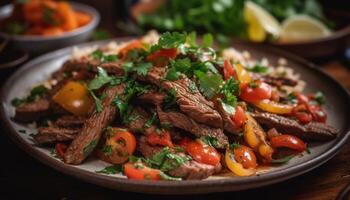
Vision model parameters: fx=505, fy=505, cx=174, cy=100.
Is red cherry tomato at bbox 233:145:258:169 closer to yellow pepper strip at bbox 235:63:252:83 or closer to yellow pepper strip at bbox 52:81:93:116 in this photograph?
yellow pepper strip at bbox 235:63:252:83

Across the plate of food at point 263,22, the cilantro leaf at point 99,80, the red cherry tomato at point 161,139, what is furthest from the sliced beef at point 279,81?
the cilantro leaf at point 99,80

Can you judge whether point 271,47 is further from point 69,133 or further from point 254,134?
point 69,133

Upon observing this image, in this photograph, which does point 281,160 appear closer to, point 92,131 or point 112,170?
point 112,170

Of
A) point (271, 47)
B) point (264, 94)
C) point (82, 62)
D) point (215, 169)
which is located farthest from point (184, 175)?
point (271, 47)

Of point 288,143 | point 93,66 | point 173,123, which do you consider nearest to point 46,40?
point 93,66

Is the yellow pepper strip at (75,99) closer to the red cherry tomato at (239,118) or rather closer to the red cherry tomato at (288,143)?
the red cherry tomato at (239,118)
